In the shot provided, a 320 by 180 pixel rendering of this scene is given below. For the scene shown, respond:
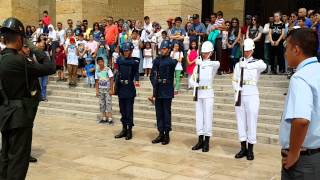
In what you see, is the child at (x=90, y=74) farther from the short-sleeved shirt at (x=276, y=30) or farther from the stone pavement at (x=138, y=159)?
the short-sleeved shirt at (x=276, y=30)

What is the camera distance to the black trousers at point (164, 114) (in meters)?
7.98

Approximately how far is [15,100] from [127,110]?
14.1ft

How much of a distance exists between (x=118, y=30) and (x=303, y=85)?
11.6 m

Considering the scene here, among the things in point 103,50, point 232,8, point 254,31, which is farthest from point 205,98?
point 232,8

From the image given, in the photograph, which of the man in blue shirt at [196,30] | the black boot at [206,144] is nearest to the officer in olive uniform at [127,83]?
the black boot at [206,144]

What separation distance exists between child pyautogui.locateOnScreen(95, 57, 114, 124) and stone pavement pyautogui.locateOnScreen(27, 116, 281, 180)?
0.91 meters

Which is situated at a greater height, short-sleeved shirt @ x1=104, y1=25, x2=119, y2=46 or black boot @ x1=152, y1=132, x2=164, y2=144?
short-sleeved shirt @ x1=104, y1=25, x2=119, y2=46

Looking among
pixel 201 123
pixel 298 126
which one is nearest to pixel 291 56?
pixel 298 126

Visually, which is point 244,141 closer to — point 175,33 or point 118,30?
point 175,33

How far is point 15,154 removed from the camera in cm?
417

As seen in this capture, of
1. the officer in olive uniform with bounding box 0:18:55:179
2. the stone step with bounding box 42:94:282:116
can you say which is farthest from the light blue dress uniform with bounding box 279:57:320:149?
the stone step with bounding box 42:94:282:116

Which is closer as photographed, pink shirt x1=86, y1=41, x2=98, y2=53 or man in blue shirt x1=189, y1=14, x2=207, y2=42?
man in blue shirt x1=189, y1=14, x2=207, y2=42

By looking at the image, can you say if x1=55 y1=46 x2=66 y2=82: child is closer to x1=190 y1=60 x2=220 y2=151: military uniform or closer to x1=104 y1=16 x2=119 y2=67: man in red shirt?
x1=104 y1=16 x2=119 y2=67: man in red shirt

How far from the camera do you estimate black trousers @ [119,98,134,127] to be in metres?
8.42
